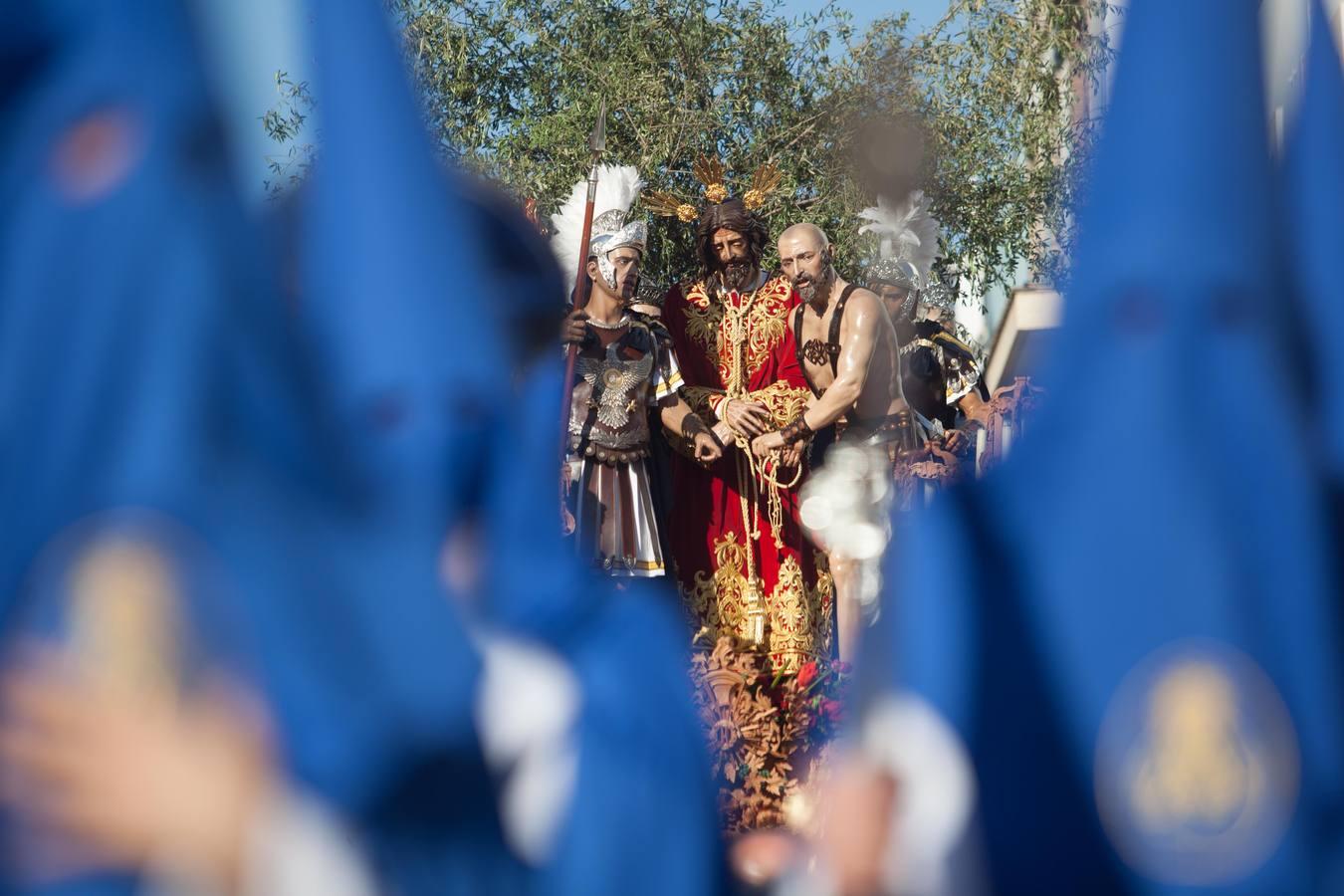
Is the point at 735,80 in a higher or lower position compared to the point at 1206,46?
higher

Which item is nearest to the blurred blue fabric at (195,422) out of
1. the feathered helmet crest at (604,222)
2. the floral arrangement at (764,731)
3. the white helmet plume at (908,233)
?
the floral arrangement at (764,731)

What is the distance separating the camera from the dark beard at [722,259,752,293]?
8.98 m

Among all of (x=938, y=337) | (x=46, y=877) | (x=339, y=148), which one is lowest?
(x=46, y=877)

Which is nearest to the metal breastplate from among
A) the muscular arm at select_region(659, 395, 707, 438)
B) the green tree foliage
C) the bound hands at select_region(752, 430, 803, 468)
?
the muscular arm at select_region(659, 395, 707, 438)

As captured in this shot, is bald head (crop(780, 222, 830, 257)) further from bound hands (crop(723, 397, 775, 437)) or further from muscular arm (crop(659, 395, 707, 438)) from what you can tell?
muscular arm (crop(659, 395, 707, 438))

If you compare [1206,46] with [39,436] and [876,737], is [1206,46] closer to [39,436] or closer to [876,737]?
[876,737]

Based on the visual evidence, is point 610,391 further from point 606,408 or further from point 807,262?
point 807,262

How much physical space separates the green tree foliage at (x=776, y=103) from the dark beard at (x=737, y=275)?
4.12 metres

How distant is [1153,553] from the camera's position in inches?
71.1

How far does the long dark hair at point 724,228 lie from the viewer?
895cm

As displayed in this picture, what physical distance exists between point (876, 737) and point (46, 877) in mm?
732

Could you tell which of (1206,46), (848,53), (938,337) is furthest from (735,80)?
(1206,46)

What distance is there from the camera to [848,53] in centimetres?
1444

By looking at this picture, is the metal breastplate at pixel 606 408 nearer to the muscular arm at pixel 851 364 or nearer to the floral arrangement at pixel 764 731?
the muscular arm at pixel 851 364
